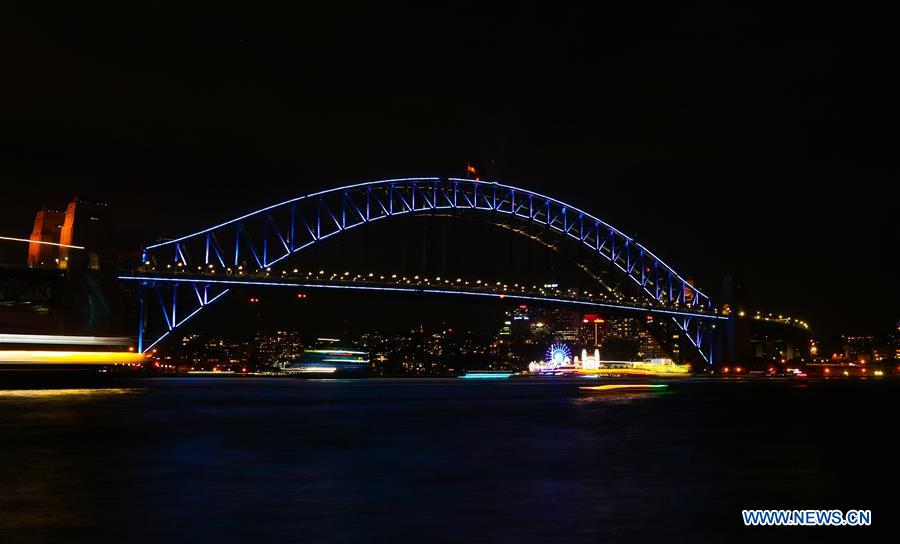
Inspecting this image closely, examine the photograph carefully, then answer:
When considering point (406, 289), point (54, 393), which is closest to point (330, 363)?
point (406, 289)

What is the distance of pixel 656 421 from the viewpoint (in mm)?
25391

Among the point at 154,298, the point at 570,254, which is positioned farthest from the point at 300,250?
the point at 570,254

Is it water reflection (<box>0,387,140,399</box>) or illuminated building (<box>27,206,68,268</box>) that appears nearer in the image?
water reflection (<box>0,387,140,399</box>)

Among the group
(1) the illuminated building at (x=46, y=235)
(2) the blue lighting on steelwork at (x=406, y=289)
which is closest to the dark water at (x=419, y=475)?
(2) the blue lighting on steelwork at (x=406, y=289)

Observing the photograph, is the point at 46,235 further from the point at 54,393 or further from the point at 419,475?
the point at 419,475

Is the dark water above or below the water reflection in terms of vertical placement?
below

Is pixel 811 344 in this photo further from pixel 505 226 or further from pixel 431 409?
pixel 431 409

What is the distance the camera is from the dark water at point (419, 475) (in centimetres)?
958

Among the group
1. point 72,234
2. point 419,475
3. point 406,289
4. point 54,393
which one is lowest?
point 419,475

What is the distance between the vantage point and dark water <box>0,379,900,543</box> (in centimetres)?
958

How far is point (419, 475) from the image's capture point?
13.5 meters

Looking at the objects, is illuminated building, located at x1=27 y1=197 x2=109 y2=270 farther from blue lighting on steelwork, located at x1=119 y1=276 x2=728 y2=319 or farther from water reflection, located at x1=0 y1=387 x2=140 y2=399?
water reflection, located at x1=0 y1=387 x2=140 y2=399

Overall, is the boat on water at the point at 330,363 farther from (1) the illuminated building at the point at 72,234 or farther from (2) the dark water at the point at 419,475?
(2) the dark water at the point at 419,475

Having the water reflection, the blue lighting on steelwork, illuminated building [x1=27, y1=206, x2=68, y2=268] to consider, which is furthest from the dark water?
illuminated building [x1=27, y1=206, x2=68, y2=268]
